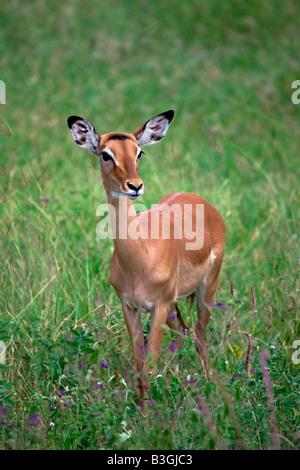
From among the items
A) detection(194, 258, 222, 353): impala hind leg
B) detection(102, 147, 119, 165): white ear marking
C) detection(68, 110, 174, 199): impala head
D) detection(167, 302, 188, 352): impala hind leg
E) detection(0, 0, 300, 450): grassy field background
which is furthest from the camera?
detection(194, 258, 222, 353): impala hind leg

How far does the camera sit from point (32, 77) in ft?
38.2

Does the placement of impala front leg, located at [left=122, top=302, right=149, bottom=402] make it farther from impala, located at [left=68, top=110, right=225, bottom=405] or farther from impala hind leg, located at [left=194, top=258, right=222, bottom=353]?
impala hind leg, located at [left=194, top=258, right=222, bottom=353]

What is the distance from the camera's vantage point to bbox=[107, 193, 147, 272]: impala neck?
4.37 meters

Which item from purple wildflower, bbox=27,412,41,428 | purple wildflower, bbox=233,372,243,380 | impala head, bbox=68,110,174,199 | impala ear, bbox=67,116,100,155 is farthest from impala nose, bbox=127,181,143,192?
purple wildflower, bbox=27,412,41,428

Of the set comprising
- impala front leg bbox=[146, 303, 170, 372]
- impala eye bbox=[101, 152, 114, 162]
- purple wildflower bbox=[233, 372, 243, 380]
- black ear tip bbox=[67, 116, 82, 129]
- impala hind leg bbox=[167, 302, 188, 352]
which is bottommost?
impala hind leg bbox=[167, 302, 188, 352]

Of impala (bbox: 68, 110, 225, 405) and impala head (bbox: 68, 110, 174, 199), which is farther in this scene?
impala (bbox: 68, 110, 225, 405)

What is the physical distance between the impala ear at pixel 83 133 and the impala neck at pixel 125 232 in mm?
398

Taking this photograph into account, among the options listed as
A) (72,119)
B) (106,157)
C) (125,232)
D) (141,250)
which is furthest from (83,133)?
(141,250)

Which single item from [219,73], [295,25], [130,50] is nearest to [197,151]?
[219,73]

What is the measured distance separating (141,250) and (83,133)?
2.72 ft

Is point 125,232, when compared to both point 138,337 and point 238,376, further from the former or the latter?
point 238,376

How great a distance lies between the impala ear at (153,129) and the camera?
15.2 ft

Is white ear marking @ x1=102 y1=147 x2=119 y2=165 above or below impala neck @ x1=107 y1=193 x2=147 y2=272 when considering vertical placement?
above

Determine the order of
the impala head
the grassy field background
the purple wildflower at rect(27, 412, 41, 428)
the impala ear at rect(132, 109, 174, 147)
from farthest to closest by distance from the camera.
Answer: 1. the impala ear at rect(132, 109, 174, 147)
2. the impala head
3. the grassy field background
4. the purple wildflower at rect(27, 412, 41, 428)
